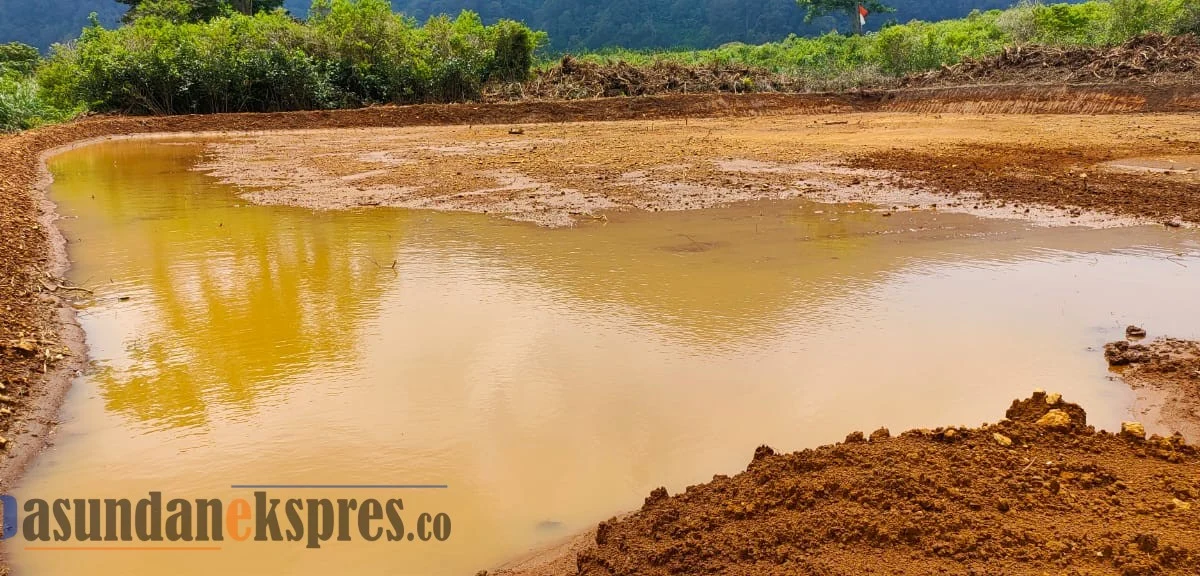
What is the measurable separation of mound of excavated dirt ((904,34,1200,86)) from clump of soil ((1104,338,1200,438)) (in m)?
21.1

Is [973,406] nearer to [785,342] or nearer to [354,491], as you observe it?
[785,342]

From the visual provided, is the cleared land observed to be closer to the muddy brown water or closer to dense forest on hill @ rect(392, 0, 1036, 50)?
the muddy brown water

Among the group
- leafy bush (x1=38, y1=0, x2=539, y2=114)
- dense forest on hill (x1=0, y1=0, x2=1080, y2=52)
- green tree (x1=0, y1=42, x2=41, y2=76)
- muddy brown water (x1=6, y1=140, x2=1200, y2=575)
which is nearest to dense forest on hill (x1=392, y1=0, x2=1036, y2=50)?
dense forest on hill (x1=0, y1=0, x2=1080, y2=52)

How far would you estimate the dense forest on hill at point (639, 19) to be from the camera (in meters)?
74.9

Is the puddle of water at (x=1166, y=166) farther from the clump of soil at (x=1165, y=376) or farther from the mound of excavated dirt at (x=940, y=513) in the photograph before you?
the mound of excavated dirt at (x=940, y=513)

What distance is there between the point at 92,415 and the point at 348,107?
25.4m

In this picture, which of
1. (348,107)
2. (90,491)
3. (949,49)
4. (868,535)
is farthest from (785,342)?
(949,49)

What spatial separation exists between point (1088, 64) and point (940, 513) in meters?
26.6

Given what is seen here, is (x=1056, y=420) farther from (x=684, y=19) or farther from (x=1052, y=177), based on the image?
(x=684, y=19)

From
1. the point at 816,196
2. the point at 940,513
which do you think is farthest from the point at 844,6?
the point at 940,513

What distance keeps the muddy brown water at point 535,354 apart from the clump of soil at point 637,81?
69.9 ft

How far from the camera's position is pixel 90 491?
3795 mm

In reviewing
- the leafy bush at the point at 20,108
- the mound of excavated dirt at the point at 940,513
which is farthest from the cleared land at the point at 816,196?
the leafy bush at the point at 20,108

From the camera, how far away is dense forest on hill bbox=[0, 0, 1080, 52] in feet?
246
